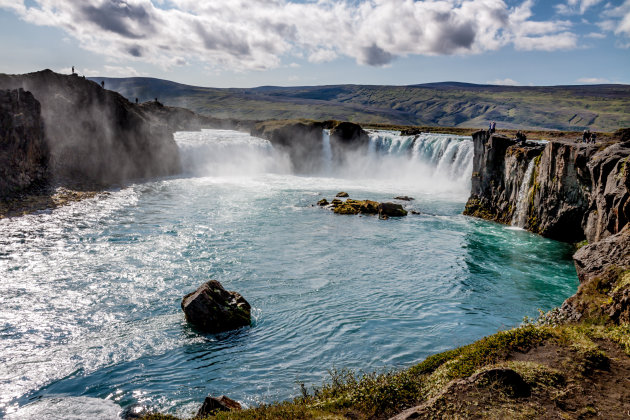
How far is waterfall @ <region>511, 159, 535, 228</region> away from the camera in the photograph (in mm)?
33656

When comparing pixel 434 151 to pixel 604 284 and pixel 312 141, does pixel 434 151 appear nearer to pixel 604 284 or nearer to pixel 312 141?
pixel 312 141

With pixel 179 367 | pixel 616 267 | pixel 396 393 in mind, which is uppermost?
pixel 616 267

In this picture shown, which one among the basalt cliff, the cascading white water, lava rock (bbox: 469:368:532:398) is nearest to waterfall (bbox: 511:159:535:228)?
lava rock (bbox: 469:368:532:398)

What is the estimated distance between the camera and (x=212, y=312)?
16016 millimetres

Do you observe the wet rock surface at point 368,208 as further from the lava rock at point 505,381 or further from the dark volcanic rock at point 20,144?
the lava rock at point 505,381

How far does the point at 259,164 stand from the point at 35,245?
4738 centimetres

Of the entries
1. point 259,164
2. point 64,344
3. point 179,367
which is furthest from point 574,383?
point 259,164

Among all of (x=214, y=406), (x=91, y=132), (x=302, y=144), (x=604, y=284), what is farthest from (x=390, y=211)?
(x=302, y=144)

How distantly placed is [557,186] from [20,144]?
47015 millimetres

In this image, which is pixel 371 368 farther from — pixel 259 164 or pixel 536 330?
pixel 259 164

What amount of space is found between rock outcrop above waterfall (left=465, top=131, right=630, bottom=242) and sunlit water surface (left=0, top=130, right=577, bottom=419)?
209 cm

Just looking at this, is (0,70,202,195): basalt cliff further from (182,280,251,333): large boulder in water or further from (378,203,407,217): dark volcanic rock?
(378,203,407,217): dark volcanic rock

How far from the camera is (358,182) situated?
63.9 m

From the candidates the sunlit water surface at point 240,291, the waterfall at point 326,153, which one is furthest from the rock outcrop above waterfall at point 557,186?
the waterfall at point 326,153
